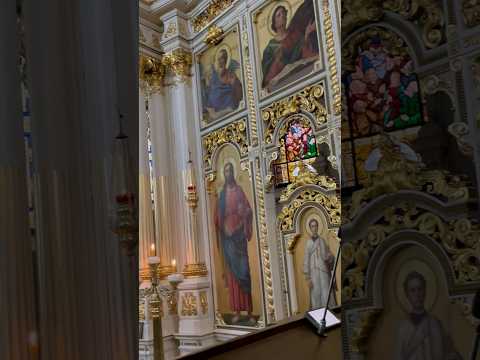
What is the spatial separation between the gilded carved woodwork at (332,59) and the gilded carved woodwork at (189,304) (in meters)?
4.60

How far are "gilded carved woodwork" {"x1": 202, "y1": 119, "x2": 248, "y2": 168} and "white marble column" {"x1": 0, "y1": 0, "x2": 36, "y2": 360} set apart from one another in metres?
6.25

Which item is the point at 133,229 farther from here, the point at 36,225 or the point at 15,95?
the point at 15,95

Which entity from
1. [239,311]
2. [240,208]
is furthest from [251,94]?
[239,311]

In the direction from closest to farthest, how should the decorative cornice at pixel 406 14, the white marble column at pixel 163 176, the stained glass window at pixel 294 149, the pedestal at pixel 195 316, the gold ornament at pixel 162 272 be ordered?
the decorative cornice at pixel 406 14, the stained glass window at pixel 294 149, the pedestal at pixel 195 316, the gold ornament at pixel 162 272, the white marble column at pixel 163 176

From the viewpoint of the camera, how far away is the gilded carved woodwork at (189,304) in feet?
28.7

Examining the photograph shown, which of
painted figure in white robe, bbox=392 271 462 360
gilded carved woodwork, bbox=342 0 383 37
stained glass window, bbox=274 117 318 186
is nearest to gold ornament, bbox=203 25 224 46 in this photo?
stained glass window, bbox=274 117 318 186

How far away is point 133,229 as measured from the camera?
198 cm

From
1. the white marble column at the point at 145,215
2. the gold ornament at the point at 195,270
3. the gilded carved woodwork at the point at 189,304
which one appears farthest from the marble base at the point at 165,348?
the white marble column at the point at 145,215

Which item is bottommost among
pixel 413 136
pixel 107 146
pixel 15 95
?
pixel 413 136

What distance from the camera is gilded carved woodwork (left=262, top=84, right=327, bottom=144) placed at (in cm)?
682

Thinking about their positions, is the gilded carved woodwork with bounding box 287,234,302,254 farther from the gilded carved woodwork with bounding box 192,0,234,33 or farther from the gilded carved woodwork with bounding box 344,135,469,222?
the gilded carved woodwork with bounding box 344,135,469,222

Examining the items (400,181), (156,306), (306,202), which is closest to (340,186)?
(400,181)

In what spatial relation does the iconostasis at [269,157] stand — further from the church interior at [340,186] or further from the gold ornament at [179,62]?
the church interior at [340,186]

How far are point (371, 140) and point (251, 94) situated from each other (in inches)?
265
